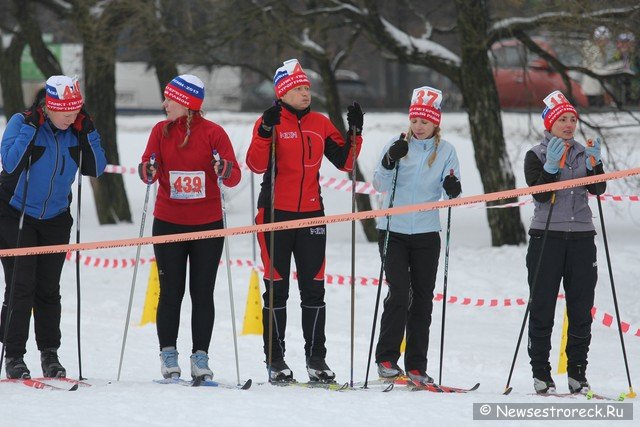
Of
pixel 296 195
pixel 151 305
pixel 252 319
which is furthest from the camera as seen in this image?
pixel 151 305

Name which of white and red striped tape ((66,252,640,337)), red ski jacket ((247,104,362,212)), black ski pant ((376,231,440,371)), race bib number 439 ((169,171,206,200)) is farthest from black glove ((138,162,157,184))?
white and red striped tape ((66,252,640,337))

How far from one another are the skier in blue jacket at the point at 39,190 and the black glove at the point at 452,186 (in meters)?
2.12

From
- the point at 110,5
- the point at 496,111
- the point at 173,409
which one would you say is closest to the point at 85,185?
the point at 110,5

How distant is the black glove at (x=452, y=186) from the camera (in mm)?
6359

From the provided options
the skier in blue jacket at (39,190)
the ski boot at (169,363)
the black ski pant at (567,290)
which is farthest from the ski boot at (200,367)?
the black ski pant at (567,290)

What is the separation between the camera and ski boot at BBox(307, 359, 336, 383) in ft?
21.4

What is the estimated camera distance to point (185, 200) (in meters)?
6.51

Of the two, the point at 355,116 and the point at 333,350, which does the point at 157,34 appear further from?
the point at 355,116

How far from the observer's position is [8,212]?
21.5 ft

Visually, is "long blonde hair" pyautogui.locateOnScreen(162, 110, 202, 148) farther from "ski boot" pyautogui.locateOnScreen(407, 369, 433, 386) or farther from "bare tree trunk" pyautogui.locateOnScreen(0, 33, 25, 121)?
"bare tree trunk" pyautogui.locateOnScreen(0, 33, 25, 121)

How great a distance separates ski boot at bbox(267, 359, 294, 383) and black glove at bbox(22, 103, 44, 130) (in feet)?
6.57

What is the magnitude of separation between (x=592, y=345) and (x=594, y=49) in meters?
4.66

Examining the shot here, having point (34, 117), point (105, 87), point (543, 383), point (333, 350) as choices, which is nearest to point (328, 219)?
point (543, 383)

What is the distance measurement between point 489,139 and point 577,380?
785cm
